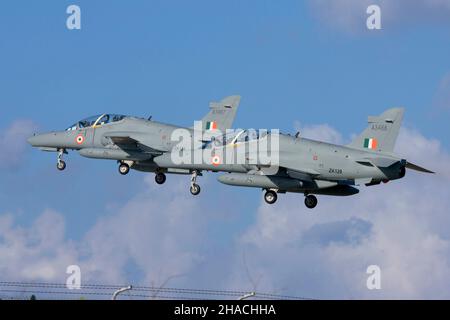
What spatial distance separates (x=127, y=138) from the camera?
204ft

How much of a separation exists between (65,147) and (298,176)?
14.5m

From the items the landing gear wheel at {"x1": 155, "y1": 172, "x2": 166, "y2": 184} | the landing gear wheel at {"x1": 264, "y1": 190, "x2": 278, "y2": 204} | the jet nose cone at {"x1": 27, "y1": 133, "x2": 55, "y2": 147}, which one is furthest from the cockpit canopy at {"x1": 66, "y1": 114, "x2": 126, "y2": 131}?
the landing gear wheel at {"x1": 264, "y1": 190, "x2": 278, "y2": 204}

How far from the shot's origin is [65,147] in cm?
6462

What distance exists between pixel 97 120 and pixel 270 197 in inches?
452

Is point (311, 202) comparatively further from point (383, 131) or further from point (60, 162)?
A: point (60, 162)

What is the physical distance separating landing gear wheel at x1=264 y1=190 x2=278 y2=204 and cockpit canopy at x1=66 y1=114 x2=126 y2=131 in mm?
9952

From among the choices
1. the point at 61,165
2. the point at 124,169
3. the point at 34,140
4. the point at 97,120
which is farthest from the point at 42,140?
the point at 124,169

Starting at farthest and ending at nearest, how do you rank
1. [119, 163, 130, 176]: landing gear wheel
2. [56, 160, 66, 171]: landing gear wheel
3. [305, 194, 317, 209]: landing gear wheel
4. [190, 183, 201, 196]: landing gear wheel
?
1. [56, 160, 66, 171]: landing gear wheel
2. [119, 163, 130, 176]: landing gear wheel
3. [190, 183, 201, 196]: landing gear wheel
4. [305, 194, 317, 209]: landing gear wheel

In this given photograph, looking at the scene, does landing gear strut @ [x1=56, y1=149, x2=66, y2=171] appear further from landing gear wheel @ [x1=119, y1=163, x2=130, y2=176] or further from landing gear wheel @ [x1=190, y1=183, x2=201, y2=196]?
landing gear wheel @ [x1=190, y1=183, x2=201, y2=196]

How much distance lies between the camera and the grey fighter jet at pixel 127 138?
62219 mm

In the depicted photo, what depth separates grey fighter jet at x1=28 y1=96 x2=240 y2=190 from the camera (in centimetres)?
6222
